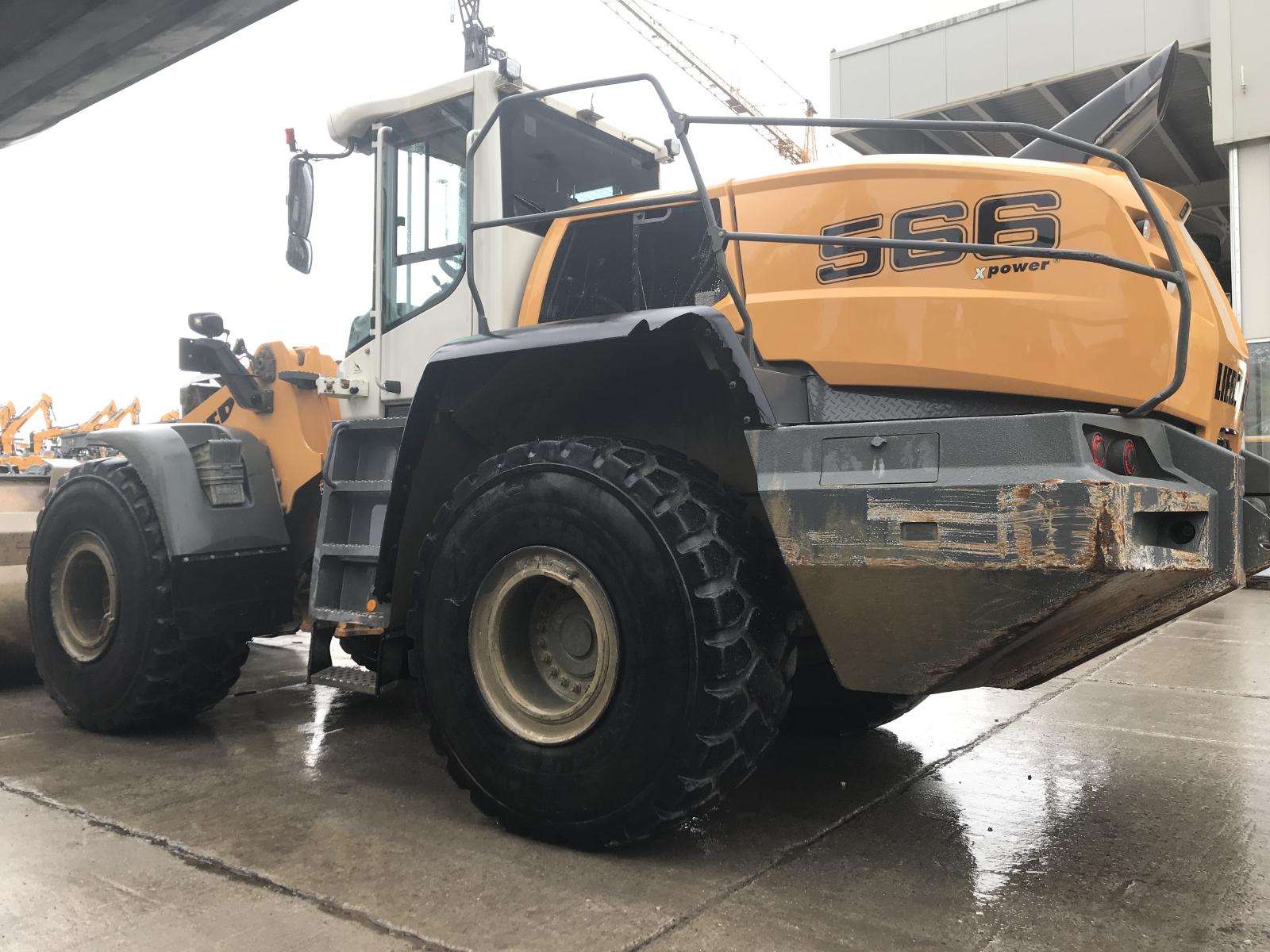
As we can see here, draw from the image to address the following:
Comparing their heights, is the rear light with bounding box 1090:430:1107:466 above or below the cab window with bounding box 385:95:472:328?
below

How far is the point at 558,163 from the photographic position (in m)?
4.35

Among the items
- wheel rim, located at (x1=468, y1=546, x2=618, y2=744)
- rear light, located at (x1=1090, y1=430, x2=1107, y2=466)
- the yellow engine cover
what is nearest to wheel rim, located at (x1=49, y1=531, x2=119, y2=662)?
wheel rim, located at (x1=468, y1=546, x2=618, y2=744)

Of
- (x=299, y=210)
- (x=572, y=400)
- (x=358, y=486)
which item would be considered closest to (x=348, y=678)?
(x=358, y=486)

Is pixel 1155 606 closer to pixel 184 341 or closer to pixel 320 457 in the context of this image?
pixel 320 457

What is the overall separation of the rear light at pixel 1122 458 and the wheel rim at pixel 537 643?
151cm

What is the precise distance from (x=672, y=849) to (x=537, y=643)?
785 millimetres

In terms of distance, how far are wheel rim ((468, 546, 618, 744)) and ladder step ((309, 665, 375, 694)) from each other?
70 cm

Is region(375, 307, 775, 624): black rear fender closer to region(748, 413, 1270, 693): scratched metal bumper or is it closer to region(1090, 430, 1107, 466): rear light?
region(748, 413, 1270, 693): scratched metal bumper

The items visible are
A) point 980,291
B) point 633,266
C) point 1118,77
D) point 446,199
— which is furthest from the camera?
point 1118,77

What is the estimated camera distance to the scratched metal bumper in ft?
8.43

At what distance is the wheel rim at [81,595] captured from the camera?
4.69 m

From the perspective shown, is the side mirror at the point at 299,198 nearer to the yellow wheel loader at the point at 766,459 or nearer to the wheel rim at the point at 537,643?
the yellow wheel loader at the point at 766,459

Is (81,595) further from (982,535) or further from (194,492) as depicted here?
(982,535)

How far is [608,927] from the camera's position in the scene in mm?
2604
